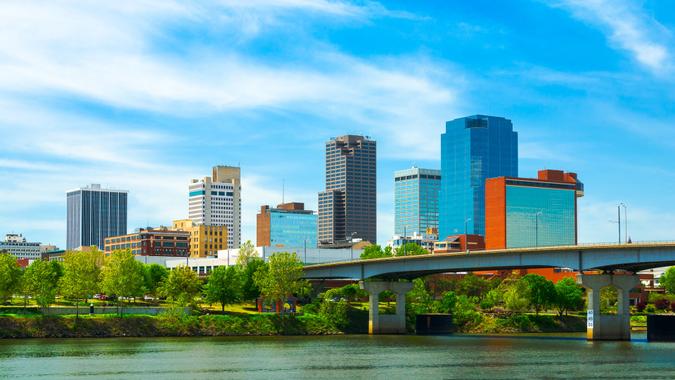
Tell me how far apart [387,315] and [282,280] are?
725 inches

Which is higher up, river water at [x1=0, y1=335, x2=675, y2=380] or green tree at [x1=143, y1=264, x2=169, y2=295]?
green tree at [x1=143, y1=264, x2=169, y2=295]

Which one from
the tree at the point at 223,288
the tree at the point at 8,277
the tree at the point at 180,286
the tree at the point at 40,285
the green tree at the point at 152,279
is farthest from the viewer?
the green tree at the point at 152,279

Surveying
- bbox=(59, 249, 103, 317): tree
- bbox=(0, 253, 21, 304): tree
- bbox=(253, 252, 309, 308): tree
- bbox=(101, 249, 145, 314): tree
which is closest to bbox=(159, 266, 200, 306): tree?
bbox=(101, 249, 145, 314): tree

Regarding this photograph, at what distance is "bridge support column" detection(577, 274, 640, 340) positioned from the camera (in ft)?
473

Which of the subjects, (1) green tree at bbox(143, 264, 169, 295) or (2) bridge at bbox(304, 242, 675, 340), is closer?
(2) bridge at bbox(304, 242, 675, 340)

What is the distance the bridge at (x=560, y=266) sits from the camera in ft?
452

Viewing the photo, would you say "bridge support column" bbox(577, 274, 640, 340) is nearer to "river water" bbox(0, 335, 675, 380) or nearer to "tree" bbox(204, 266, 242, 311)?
"river water" bbox(0, 335, 675, 380)

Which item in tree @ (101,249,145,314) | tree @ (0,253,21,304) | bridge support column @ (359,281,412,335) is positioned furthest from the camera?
bridge support column @ (359,281,412,335)

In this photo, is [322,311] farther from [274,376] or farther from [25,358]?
[274,376]

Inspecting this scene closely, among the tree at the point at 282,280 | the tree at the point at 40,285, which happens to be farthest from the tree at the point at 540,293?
the tree at the point at 40,285

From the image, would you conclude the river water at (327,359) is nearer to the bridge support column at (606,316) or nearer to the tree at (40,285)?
the bridge support column at (606,316)

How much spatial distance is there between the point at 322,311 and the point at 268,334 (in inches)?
650

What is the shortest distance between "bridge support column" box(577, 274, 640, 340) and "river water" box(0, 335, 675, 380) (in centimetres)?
305

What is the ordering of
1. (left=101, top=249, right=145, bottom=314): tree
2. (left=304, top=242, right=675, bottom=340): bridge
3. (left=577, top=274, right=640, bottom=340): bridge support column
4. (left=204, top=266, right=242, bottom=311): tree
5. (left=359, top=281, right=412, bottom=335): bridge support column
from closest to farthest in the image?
(left=304, top=242, right=675, bottom=340): bridge < (left=577, top=274, right=640, bottom=340): bridge support column < (left=101, top=249, right=145, bottom=314): tree < (left=359, top=281, right=412, bottom=335): bridge support column < (left=204, top=266, right=242, bottom=311): tree
